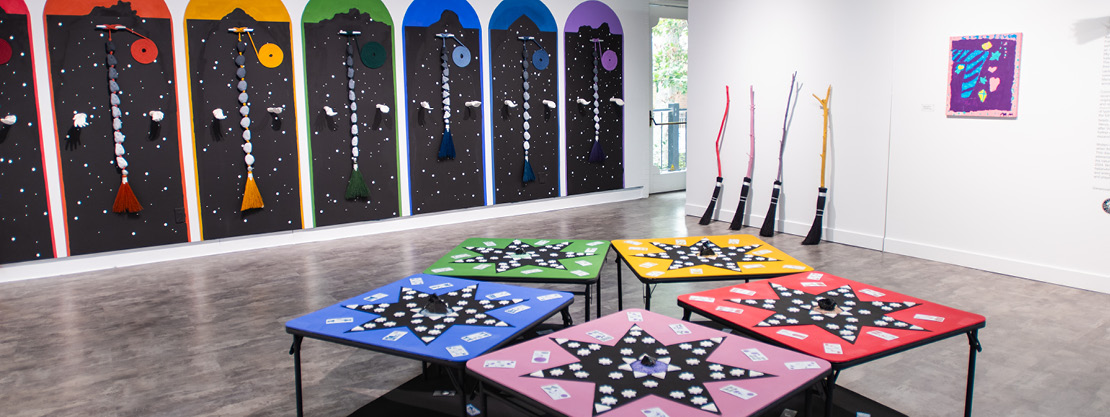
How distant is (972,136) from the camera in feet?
16.7

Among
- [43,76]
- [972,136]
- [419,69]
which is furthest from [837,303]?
[43,76]

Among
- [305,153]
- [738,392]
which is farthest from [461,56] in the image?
[738,392]

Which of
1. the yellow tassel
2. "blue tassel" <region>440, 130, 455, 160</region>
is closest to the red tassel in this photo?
the yellow tassel

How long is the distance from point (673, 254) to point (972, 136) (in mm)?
2864

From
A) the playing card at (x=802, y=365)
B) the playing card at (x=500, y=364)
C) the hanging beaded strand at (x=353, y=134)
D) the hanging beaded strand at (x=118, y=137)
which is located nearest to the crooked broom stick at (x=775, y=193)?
the hanging beaded strand at (x=353, y=134)

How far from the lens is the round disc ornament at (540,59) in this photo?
745 centimetres

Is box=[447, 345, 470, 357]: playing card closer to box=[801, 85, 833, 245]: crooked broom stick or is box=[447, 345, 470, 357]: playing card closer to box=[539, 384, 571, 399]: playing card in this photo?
box=[539, 384, 571, 399]: playing card

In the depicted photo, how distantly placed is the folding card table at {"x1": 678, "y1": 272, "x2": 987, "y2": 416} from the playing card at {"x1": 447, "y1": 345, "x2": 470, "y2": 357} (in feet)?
2.82

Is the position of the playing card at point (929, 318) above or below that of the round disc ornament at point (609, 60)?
below

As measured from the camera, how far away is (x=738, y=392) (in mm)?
1928

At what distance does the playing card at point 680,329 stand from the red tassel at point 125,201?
15.4 ft

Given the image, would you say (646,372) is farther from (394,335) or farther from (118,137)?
(118,137)

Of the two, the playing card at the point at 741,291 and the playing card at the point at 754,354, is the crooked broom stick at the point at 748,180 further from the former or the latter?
the playing card at the point at 754,354

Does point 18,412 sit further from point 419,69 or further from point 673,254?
point 419,69
